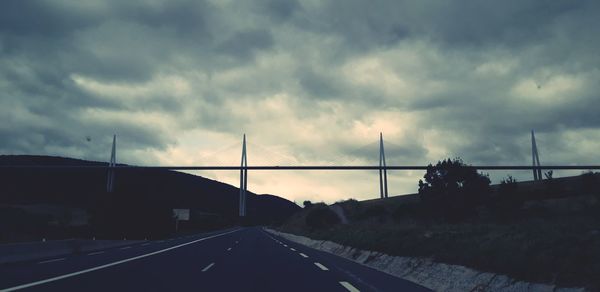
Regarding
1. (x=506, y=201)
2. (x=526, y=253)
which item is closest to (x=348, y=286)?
(x=526, y=253)

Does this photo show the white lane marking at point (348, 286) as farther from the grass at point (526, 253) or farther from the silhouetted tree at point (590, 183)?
the silhouetted tree at point (590, 183)

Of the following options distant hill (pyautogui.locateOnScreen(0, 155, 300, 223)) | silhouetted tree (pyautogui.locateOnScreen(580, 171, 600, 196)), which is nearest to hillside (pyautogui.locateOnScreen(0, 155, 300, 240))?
distant hill (pyautogui.locateOnScreen(0, 155, 300, 223))

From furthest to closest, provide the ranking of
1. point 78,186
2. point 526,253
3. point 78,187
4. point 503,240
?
point 78,186, point 78,187, point 503,240, point 526,253

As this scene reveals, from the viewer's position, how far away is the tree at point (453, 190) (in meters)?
45.6

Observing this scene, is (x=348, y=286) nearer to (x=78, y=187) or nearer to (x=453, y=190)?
(x=453, y=190)

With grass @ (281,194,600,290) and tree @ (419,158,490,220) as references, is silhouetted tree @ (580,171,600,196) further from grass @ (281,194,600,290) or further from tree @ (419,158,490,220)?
grass @ (281,194,600,290)

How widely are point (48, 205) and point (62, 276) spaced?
416ft

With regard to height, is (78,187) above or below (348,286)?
above

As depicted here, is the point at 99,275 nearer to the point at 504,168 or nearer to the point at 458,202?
the point at 458,202

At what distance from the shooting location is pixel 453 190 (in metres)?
47.3

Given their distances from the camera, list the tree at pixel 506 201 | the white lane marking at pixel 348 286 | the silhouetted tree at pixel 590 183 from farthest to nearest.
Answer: the silhouetted tree at pixel 590 183 < the tree at pixel 506 201 < the white lane marking at pixel 348 286

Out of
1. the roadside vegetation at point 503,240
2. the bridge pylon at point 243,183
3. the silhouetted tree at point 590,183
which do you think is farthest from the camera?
the bridge pylon at point 243,183

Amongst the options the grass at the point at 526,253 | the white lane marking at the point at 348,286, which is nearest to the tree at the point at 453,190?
the grass at the point at 526,253

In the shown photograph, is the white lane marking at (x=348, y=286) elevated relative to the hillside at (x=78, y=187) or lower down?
lower down
